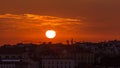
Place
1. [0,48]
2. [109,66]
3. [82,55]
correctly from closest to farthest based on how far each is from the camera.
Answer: [109,66]
[82,55]
[0,48]

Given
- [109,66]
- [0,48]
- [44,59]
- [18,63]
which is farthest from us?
[0,48]

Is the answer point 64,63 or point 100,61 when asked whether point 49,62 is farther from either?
point 100,61

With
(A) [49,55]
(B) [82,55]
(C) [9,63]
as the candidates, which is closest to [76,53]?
(B) [82,55]

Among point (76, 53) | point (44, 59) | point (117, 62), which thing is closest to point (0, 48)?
point (76, 53)

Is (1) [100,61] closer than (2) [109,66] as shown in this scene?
No

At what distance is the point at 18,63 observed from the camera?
55906 millimetres

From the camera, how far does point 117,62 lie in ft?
208

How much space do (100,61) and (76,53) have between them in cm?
712

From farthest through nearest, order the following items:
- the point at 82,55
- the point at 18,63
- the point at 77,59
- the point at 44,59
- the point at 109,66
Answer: the point at 82,55
the point at 77,59
the point at 44,59
the point at 109,66
the point at 18,63

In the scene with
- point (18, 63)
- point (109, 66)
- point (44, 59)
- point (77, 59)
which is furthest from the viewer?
point (77, 59)

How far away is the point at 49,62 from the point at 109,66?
6992mm

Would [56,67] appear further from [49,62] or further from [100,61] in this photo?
[100,61]

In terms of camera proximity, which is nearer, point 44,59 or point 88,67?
point 88,67

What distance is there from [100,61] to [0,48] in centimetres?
1896
